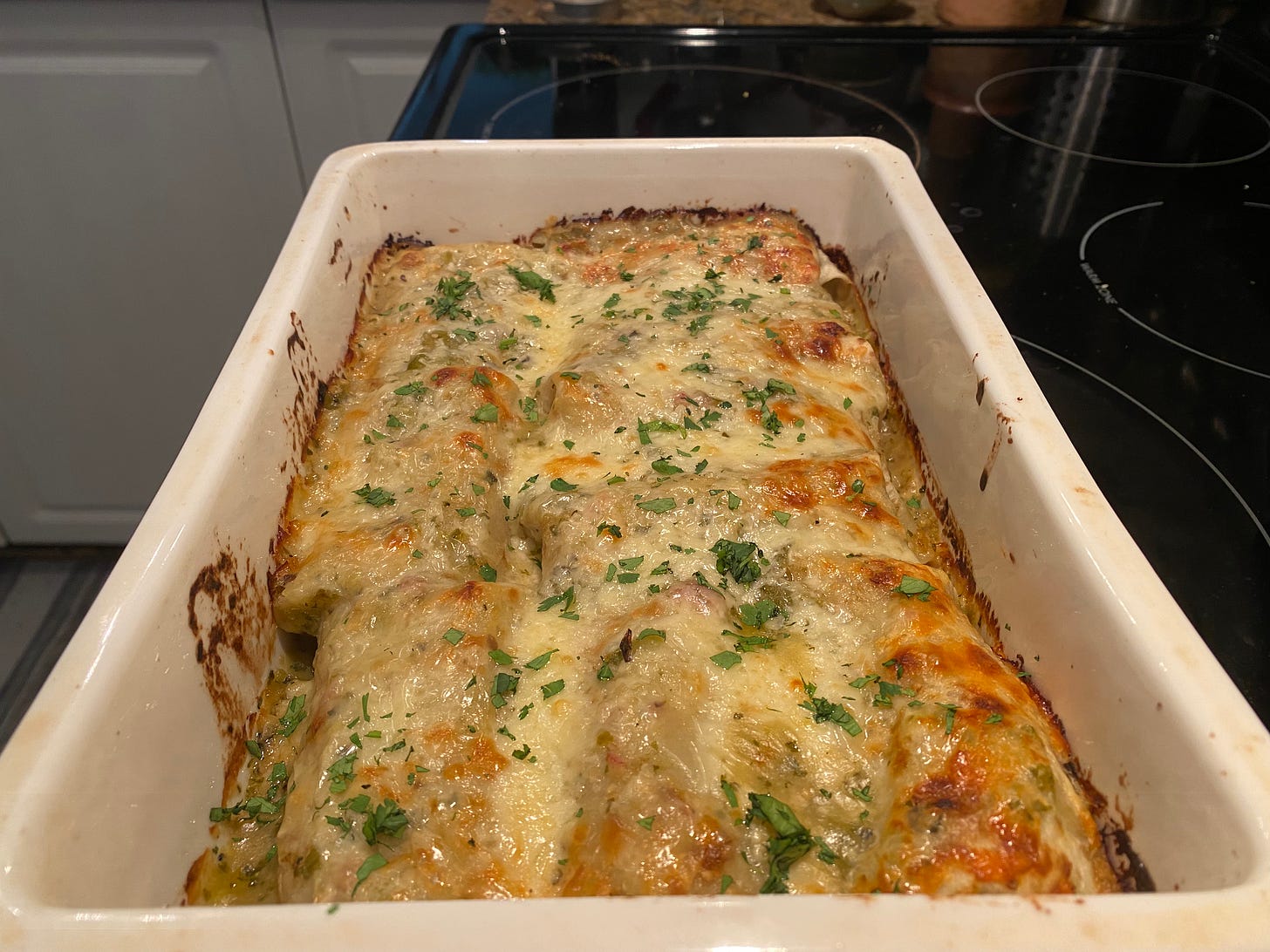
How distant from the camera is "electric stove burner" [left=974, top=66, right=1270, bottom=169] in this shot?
7.38 ft

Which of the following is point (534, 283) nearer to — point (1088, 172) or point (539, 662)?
point (539, 662)

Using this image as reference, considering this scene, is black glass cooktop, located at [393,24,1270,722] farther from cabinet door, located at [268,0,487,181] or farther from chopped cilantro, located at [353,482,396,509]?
chopped cilantro, located at [353,482,396,509]

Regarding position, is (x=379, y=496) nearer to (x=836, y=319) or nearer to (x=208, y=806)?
(x=208, y=806)

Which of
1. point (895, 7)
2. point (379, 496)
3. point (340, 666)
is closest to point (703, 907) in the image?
point (340, 666)

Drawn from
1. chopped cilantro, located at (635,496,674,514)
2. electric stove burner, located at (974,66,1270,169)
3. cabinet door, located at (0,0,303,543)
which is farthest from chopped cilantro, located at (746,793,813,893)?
cabinet door, located at (0,0,303,543)

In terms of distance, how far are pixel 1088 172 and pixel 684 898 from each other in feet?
7.00

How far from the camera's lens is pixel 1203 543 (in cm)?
128

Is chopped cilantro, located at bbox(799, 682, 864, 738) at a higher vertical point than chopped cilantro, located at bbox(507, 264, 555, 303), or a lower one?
lower

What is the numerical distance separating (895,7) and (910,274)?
77.7 inches

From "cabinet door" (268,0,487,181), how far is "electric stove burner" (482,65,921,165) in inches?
37.7

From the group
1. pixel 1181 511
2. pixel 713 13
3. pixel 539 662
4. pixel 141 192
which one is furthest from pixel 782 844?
pixel 141 192

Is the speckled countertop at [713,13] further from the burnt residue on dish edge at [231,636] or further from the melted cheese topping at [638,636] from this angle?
the burnt residue on dish edge at [231,636]

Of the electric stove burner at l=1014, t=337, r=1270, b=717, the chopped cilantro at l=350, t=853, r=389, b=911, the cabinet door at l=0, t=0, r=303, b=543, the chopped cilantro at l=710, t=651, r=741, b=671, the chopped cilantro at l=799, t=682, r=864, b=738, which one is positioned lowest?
the cabinet door at l=0, t=0, r=303, b=543

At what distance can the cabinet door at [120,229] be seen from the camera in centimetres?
312
